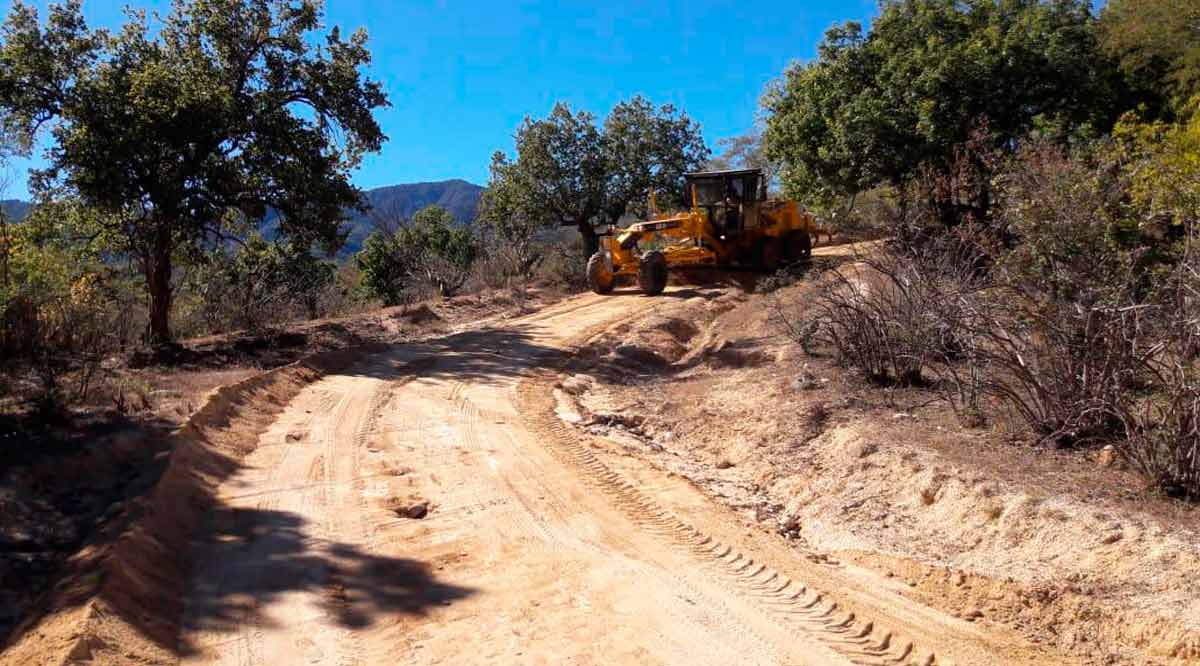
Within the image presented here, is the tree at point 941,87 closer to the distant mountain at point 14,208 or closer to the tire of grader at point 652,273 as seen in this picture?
the tire of grader at point 652,273

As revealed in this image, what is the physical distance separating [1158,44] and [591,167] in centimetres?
1564

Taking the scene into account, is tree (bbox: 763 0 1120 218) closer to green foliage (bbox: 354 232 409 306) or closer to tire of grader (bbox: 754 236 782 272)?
tire of grader (bbox: 754 236 782 272)

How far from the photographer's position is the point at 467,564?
5352mm

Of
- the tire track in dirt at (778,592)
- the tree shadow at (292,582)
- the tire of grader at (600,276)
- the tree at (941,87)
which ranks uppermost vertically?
the tree at (941,87)

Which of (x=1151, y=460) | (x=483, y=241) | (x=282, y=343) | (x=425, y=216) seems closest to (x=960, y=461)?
(x=1151, y=460)

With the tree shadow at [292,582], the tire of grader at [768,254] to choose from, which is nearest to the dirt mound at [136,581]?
the tree shadow at [292,582]

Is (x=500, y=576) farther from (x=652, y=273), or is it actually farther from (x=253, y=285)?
(x=652, y=273)

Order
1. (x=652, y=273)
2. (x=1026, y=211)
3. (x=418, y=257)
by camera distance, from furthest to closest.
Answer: (x=418, y=257) → (x=652, y=273) → (x=1026, y=211)

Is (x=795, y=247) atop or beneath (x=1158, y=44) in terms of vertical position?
beneath

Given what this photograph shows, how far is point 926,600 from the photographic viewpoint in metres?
5.11

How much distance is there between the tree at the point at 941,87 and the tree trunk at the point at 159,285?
48.1 feet

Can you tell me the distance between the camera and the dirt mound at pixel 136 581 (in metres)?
4.12

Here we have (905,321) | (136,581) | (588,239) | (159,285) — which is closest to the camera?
(136,581)

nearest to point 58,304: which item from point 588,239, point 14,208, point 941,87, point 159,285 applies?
point 159,285
